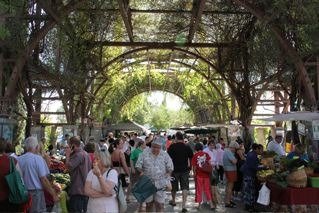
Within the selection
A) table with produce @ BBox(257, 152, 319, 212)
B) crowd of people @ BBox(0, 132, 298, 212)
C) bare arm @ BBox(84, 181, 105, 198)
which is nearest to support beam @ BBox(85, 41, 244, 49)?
crowd of people @ BBox(0, 132, 298, 212)

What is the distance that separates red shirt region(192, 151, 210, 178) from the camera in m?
11.2

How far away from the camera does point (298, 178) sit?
366 inches

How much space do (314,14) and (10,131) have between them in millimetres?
8413

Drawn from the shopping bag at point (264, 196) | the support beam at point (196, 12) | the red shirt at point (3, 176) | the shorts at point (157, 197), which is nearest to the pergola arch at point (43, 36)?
the support beam at point (196, 12)

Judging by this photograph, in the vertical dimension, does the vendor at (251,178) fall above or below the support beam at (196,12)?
below

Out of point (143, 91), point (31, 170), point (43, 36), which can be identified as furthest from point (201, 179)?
point (143, 91)

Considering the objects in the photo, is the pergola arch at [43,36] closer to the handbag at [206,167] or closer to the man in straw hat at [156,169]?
the handbag at [206,167]

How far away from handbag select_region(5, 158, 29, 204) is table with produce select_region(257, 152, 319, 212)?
534cm

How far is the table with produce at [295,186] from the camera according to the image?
930 centimetres

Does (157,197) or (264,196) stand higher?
(157,197)

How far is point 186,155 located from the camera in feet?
36.4

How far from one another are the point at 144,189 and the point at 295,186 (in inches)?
130

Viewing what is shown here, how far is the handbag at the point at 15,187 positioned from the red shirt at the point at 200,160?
5.86 m

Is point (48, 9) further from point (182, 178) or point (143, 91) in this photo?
point (143, 91)
